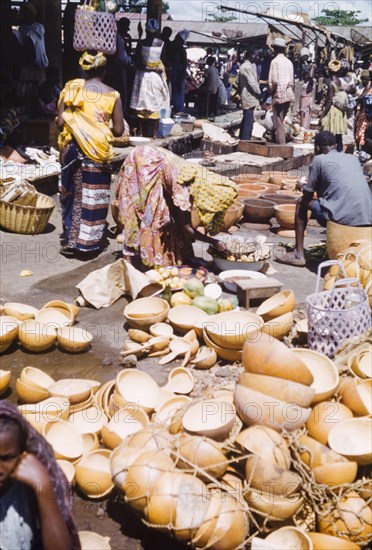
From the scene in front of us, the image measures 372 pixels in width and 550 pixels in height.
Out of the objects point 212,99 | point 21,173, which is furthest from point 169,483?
point 212,99

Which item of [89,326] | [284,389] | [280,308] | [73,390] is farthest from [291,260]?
[284,389]

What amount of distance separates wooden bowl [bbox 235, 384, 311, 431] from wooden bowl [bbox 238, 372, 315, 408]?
0.07 ft

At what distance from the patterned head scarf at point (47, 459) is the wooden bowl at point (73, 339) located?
2184 millimetres

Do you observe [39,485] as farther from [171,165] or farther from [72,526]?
[171,165]

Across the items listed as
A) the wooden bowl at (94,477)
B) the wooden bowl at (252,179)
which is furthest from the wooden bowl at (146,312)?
the wooden bowl at (252,179)

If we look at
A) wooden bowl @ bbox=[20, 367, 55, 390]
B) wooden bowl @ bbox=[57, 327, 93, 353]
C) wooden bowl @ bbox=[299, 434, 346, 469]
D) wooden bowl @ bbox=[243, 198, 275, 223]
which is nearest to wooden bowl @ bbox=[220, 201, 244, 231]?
wooden bowl @ bbox=[243, 198, 275, 223]

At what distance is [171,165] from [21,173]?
9.88ft

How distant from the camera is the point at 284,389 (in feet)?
8.70

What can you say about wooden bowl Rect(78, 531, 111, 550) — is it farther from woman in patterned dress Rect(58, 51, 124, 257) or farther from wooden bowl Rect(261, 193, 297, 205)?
wooden bowl Rect(261, 193, 297, 205)

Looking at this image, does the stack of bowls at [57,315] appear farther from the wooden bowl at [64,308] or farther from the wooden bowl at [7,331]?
the wooden bowl at [7,331]

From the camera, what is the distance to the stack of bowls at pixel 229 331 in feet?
12.4

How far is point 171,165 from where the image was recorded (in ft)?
16.0

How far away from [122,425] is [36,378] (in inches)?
30.0

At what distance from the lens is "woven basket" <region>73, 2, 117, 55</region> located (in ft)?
17.1
